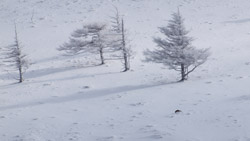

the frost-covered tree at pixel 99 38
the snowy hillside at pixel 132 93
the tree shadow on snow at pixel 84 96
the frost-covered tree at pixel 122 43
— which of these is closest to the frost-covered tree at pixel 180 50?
the snowy hillside at pixel 132 93

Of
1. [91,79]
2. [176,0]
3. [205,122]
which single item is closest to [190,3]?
[176,0]

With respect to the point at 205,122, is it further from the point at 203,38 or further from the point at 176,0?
the point at 176,0

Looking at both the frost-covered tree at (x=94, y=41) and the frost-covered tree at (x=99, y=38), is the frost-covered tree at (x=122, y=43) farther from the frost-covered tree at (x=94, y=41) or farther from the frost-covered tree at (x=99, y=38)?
the frost-covered tree at (x=94, y=41)

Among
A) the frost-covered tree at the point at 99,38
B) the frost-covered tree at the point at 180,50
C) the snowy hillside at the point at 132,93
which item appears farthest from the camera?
the frost-covered tree at the point at 99,38

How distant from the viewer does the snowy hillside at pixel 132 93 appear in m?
13.9

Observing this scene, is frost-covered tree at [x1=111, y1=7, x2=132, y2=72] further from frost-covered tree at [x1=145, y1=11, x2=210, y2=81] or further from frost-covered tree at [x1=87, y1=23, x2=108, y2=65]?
frost-covered tree at [x1=145, y1=11, x2=210, y2=81]

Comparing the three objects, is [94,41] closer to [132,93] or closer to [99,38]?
[99,38]

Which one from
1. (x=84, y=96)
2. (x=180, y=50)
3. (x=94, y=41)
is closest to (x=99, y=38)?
(x=94, y=41)

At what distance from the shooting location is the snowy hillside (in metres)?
13.9

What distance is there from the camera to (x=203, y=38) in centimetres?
4022

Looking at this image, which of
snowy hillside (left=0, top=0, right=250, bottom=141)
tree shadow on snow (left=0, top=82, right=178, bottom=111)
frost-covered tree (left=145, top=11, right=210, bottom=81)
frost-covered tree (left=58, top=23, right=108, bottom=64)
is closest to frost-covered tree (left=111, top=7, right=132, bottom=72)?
snowy hillside (left=0, top=0, right=250, bottom=141)

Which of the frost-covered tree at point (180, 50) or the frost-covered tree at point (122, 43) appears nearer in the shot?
the frost-covered tree at point (180, 50)

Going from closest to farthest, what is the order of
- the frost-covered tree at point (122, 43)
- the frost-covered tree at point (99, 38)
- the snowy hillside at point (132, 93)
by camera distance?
1. the snowy hillside at point (132, 93)
2. the frost-covered tree at point (122, 43)
3. the frost-covered tree at point (99, 38)

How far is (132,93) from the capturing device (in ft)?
69.8
